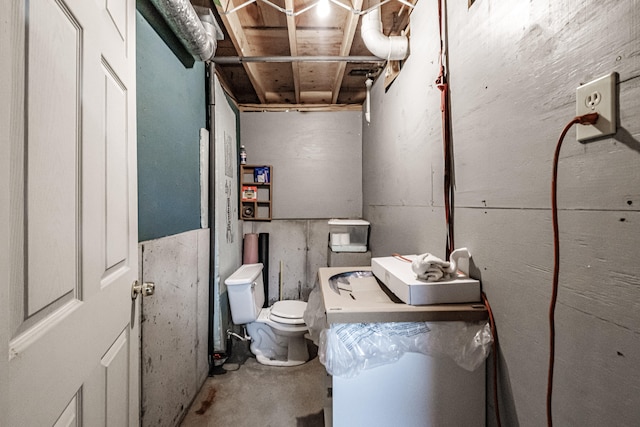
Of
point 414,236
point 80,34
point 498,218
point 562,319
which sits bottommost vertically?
point 562,319

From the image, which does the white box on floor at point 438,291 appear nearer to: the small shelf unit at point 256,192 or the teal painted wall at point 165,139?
the teal painted wall at point 165,139

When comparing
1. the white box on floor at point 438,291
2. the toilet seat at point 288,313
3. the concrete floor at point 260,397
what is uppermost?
the white box on floor at point 438,291

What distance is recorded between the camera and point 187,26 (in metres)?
1.53

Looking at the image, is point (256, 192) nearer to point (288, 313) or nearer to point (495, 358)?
point (288, 313)

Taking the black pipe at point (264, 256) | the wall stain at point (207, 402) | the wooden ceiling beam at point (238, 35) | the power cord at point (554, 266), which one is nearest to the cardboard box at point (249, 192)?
the black pipe at point (264, 256)

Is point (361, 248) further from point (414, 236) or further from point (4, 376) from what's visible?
point (4, 376)

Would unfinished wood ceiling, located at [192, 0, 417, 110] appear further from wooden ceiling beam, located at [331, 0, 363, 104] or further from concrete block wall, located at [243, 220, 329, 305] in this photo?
concrete block wall, located at [243, 220, 329, 305]

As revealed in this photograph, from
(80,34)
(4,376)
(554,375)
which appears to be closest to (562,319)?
(554,375)

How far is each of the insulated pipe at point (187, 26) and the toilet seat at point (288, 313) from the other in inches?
74.8

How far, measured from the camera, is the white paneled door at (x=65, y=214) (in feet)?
1.44

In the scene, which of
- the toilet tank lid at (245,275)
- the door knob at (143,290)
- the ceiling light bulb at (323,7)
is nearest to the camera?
the door knob at (143,290)

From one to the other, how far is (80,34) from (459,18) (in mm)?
1226

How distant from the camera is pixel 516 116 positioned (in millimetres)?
879

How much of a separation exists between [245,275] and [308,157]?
4.66ft
